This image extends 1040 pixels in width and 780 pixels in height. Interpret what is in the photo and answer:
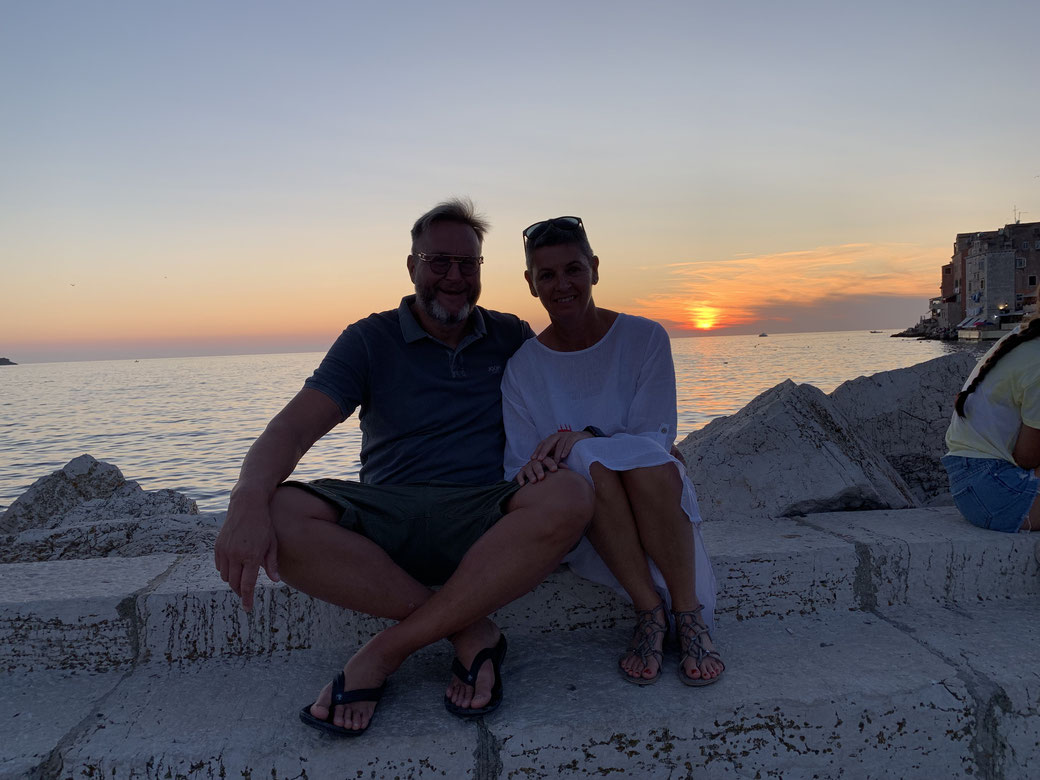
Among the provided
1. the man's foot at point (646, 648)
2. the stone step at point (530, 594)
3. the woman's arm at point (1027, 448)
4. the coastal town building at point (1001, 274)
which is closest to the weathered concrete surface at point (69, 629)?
the stone step at point (530, 594)

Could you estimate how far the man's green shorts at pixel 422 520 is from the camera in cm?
210

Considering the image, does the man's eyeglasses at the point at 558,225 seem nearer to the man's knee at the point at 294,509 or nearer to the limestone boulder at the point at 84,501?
the man's knee at the point at 294,509

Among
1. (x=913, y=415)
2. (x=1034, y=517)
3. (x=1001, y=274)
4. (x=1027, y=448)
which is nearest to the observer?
(x=1034, y=517)

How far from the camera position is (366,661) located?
187 centimetres

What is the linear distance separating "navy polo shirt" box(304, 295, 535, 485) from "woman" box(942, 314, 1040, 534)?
6.31ft

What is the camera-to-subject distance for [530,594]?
2.33 meters

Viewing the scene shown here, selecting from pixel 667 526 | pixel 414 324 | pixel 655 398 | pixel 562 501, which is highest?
pixel 414 324

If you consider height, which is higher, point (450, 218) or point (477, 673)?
point (450, 218)

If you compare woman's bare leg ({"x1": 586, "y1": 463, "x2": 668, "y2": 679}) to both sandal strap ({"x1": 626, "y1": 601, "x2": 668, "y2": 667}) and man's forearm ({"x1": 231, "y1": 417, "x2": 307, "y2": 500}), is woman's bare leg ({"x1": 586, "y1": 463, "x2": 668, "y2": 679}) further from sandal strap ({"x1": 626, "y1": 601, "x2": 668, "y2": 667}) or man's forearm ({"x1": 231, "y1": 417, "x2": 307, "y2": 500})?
man's forearm ({"x1": 231, "y1": 417, "x2": 307, "y2": 500})

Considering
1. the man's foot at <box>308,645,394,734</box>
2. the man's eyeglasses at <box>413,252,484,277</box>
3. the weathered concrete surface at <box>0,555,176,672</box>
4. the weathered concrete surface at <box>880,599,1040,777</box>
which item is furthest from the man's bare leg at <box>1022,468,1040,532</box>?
the weathered concrete surface at <box>0,555,176,672</box>

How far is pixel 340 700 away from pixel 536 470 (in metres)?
0.83

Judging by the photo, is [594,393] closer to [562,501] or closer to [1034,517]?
[562,501]

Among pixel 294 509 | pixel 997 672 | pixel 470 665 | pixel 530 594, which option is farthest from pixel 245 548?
pixel 997 672

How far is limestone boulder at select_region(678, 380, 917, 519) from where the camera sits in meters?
3.08
